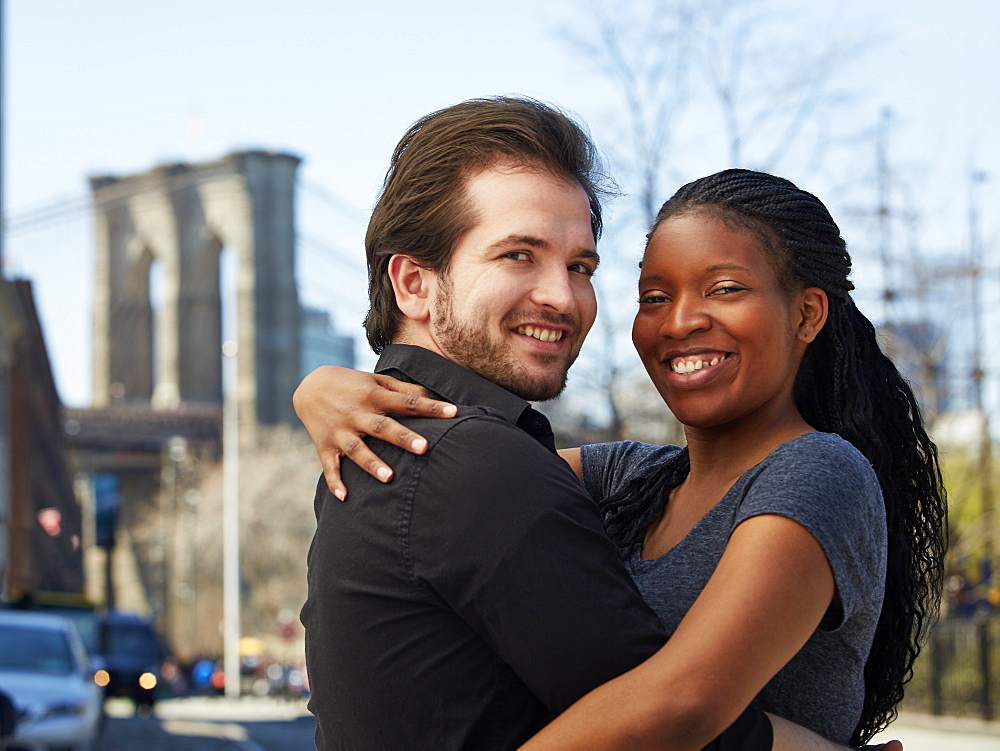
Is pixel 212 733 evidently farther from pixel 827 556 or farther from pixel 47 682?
pixel 827 556

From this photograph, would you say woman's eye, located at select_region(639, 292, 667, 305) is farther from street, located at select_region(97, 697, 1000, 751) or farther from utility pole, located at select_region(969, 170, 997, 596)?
utility pole, located at select_region(969, 170, 997, 596)

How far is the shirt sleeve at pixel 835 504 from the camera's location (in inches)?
81.7

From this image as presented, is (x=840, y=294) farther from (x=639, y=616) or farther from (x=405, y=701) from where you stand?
(x=405, y=701)

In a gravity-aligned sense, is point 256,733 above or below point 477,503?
below

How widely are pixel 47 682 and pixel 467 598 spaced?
10.5m

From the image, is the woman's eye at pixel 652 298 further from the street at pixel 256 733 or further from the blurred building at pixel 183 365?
the blurred building at pixel 183 365

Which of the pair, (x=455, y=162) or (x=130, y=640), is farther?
(x=130, y=640)

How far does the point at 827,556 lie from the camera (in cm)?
206

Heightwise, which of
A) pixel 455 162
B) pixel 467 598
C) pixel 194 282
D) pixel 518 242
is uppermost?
pixel 455 162

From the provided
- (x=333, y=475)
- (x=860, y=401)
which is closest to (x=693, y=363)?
(x=860, y=401)

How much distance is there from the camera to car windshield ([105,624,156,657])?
108 ft

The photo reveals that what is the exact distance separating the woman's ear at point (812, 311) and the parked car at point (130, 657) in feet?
96.6

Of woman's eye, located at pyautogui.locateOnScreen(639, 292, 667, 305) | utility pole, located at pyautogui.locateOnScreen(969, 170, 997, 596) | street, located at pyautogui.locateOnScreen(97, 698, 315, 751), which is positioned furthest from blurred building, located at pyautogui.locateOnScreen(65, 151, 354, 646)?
woman's eye, located at pyautogui.locateOnScreen(639, 292, 667, 305)

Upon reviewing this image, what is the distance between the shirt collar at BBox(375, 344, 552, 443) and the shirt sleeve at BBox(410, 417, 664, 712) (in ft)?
0.77
